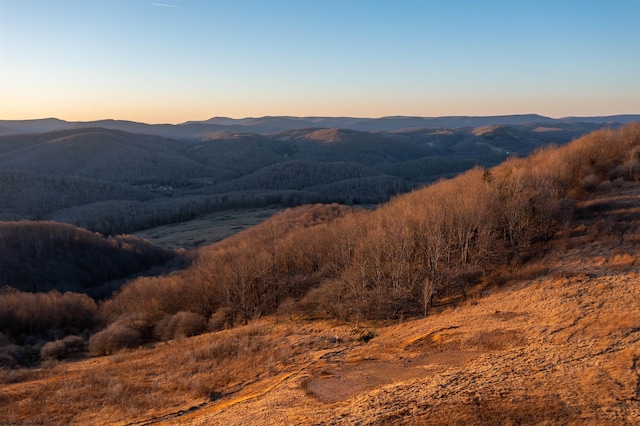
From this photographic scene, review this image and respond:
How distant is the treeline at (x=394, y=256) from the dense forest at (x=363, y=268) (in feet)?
0.37

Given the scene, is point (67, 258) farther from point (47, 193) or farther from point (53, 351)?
point (47, 193)

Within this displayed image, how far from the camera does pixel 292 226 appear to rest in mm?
71188

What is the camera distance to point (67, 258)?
76.3 metres

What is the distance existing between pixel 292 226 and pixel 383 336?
1869 inches

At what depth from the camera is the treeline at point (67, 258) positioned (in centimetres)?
6794

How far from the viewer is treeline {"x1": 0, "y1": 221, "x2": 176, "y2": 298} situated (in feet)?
223

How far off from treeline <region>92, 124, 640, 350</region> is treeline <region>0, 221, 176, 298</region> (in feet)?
89.6

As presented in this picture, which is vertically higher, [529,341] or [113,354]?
[529,341]

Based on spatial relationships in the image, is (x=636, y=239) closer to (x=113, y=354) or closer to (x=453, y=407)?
(x=453, y=407)

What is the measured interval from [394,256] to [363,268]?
3153 mm

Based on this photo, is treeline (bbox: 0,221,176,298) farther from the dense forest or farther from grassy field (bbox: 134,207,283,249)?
grassy field (bbox: 134,207,283,249)

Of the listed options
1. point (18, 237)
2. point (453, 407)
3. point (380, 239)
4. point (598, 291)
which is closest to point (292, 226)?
point (380, 239)

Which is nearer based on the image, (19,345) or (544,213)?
(544,213)

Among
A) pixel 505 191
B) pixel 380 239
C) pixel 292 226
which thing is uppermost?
pixel 505 191
